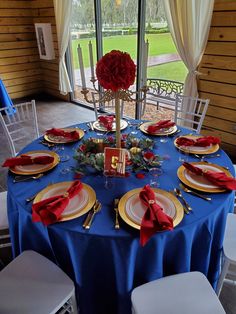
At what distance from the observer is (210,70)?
2922 millimetres

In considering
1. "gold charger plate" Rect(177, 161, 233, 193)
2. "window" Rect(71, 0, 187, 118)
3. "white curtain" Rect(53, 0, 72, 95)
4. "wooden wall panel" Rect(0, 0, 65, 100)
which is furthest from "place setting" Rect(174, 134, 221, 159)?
"wooden wall panel" Rect(0, 0, 65, 100)

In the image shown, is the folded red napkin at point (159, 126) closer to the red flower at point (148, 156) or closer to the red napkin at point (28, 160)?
the red flower at point (148, 156)

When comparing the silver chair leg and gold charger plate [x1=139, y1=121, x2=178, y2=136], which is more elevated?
gold charger plate [x1=139, y1=121, x2=178, y2=136]

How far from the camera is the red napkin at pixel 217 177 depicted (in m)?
1.26

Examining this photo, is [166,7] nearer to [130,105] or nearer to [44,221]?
[130,105]

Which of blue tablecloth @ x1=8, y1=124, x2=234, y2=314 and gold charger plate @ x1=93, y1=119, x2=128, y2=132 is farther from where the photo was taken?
gold charger plate @ x1=93, y1=119, x2=128, y2=132

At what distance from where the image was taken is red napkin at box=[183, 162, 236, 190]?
1.26 meters

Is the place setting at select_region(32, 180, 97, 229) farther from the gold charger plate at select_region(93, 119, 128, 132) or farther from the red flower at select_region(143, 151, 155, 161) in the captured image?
the gold charger plate at select_region(93, 119, 128, 132)

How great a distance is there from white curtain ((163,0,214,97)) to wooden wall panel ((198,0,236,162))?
3.4 inches

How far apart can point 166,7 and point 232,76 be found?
1.12m

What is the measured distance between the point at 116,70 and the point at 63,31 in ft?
13.1

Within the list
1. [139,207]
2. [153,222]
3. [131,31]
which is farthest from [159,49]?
[153,222]

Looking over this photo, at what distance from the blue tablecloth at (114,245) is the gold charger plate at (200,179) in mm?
41

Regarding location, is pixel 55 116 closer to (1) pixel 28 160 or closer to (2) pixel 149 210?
(1) pixel 28 160
